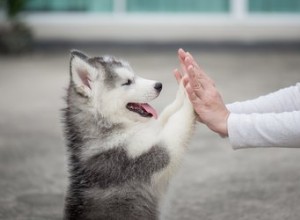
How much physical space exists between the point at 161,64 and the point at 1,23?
3.45 m

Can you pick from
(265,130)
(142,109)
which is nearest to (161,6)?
(142,109)

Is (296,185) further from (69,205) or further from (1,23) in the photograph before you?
(1,23)

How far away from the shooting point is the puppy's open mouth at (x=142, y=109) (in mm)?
3527

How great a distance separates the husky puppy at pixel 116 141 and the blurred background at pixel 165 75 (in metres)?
0.28

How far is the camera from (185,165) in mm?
5492

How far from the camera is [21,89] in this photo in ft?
29.1

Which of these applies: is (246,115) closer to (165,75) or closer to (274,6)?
(165,75)

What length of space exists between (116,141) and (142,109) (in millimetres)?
246

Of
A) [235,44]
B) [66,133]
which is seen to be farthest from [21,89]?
[66,133]

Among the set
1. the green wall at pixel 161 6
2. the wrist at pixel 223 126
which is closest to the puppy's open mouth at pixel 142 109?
the wrist at pixel 223 126

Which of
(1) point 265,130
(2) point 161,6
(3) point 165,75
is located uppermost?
(1) point 265,130

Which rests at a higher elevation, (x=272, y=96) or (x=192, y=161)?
(x=272, y=96)

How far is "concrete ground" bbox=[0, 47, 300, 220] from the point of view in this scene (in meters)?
4.43

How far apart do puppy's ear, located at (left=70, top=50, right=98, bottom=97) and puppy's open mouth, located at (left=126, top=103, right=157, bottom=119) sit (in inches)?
9.3
